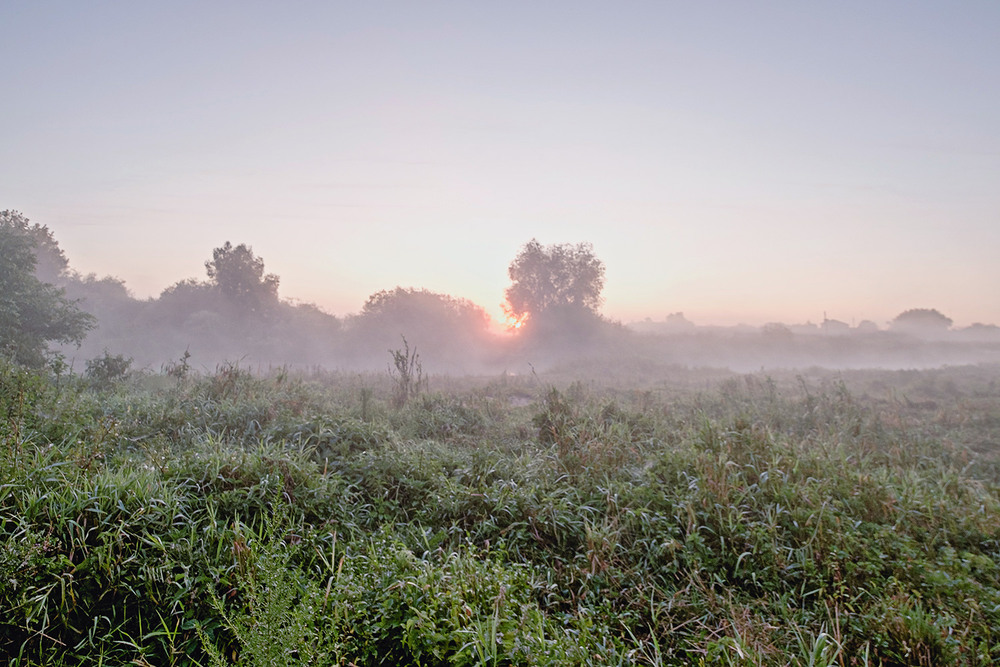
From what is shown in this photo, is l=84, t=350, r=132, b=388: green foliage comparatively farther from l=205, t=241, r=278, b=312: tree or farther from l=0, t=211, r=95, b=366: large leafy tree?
l=205, t=241, r=278, b=312: tree

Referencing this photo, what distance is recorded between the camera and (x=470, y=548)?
11.3ft

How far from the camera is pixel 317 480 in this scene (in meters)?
4.56

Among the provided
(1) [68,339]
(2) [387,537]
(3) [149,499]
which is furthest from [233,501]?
(1) [68,339]

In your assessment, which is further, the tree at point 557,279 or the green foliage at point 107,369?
the tree at point 557,279

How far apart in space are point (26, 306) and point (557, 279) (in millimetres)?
33355

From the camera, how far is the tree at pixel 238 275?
34219mm

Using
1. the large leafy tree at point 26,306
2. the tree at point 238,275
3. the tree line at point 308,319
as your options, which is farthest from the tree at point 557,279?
the large leafy tree at point 26,306

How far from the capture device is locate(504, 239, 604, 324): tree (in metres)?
40.3

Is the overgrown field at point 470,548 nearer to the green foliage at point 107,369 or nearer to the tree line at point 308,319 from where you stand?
the green foliage at point 107,369

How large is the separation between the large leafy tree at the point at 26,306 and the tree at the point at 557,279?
3089cm

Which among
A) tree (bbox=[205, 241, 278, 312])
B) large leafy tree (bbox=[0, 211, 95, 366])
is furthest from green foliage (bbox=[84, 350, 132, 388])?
tree (bbox=[205, 241, 278, 312])

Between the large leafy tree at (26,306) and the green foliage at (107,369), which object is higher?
the large leafy tree at (26,306)

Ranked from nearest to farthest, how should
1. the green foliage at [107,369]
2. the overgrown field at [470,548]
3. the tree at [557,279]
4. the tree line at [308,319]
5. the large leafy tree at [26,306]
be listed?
the overgrown field at [470,548], the green foliage at [107,369], the large leafy tree at [26,306], the tree line at [308,319], the tree at [557,279]

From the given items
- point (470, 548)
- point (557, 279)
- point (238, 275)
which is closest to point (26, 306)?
point (470, 548)
